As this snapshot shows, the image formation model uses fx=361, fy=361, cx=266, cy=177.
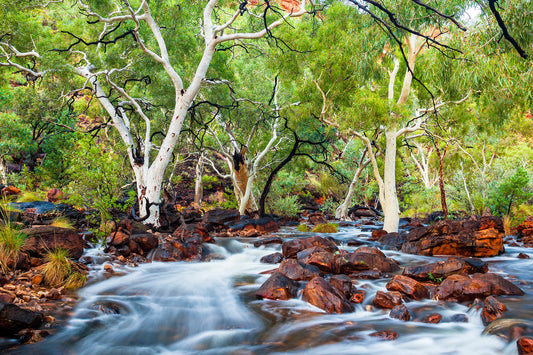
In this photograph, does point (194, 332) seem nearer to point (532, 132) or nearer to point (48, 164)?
point (48, 164)

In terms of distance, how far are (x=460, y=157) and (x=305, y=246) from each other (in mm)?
27331

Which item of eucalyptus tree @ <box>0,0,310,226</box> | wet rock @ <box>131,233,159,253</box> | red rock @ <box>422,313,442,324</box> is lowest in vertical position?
red rock @ <box>422,313,442,324</box>

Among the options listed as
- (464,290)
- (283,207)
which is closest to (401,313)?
(464,290)

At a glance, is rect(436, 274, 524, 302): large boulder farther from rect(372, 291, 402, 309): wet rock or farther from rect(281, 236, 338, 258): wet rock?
rect(281, 236, 338, 258): wet rock

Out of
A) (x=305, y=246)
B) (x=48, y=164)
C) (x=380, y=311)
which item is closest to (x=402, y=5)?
(x=305, y=246)

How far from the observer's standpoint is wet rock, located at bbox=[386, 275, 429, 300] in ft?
19.7

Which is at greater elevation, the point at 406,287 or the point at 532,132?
the point at 532,132

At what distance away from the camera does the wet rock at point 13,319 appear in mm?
4074

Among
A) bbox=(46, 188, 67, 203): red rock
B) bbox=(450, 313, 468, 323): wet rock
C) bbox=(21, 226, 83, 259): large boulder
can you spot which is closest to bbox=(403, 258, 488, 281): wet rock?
bbox=(450, 313, 468, 323): wet rock

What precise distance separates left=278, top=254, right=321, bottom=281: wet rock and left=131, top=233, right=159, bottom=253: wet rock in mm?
3905

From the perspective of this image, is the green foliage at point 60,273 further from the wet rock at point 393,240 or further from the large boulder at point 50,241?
the wet rock at point 393,240

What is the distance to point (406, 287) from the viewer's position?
615 cm

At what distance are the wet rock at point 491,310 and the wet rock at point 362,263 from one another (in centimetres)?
299

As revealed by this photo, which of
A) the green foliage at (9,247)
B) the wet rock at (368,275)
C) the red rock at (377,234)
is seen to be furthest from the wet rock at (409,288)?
the red rock at (377,234)
